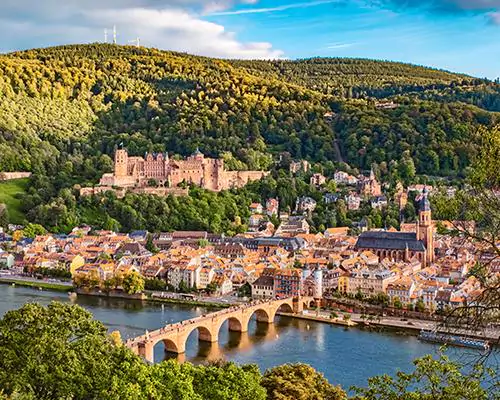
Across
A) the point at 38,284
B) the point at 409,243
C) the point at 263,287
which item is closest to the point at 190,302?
the point at 263,287

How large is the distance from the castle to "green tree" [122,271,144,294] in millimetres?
16072

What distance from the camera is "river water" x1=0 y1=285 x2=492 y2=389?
18453mm

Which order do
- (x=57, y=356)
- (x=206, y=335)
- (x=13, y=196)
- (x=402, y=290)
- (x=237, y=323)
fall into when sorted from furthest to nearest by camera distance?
(x=13, y=196), (x=402, y=290), (x=237, y=323), (x=206, y=335), (x=57, y=356)

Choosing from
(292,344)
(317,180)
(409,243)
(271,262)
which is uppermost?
(317,180)

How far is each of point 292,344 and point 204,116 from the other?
3940cm

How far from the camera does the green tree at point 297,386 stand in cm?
1148

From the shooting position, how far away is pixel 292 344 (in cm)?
2106

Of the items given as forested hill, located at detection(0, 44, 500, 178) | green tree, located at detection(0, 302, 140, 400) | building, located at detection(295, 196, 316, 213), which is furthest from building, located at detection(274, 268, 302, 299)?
forested hill, located at detection(0, 44, 500, 178)

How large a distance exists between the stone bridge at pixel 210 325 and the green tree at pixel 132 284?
5.09 metres

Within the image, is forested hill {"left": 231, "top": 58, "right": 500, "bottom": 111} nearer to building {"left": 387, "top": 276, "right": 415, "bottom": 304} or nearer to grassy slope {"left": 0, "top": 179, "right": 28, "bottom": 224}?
grassy slope {"left": 0, "top": 179, "right": 28, "bottom": 224}

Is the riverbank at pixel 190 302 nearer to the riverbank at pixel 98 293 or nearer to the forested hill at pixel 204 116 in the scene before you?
the riverbank at pixel 98 293

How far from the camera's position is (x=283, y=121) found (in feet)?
192

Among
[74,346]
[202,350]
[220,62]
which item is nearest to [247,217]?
[202,350]

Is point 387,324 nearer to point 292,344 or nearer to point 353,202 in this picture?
point 292,344
